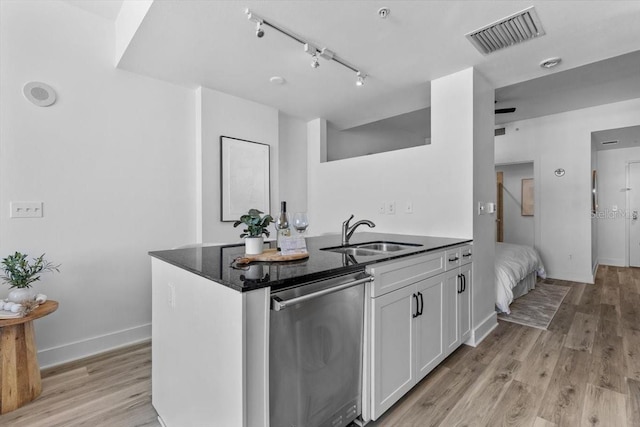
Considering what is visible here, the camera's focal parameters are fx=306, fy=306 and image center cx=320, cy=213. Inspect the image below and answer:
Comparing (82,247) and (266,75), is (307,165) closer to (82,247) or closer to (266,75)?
(266,75)

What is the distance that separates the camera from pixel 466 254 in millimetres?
2570

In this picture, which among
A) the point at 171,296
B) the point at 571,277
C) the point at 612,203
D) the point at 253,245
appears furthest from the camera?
the point at 612,203

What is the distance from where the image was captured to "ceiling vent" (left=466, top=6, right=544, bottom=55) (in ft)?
6.61

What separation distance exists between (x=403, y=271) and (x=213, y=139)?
241cm

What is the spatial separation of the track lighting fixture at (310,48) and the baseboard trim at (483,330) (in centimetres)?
243

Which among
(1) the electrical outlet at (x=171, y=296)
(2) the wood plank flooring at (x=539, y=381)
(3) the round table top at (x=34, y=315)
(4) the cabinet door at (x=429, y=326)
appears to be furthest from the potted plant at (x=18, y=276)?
(4) the cabinet door at (x=429, y=326)

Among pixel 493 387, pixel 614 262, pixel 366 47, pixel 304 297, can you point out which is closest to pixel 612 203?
pixel 614 262

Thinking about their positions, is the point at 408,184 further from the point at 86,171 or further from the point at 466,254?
the point at 86,171

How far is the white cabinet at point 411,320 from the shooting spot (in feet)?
5.42

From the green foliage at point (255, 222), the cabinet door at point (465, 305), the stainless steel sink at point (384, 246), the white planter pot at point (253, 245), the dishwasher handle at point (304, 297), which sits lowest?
the cabinet door at point (465, 305)

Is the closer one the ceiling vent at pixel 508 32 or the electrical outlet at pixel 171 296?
the electrical outlet at pixel 171 296

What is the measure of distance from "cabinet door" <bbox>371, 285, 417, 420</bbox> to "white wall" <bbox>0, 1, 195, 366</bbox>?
2.27m

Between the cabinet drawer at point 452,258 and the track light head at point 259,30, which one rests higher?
the track light head at point 259,30

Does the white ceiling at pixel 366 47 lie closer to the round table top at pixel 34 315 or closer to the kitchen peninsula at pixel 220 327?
the kitchen peninsula at pixel 220 327
